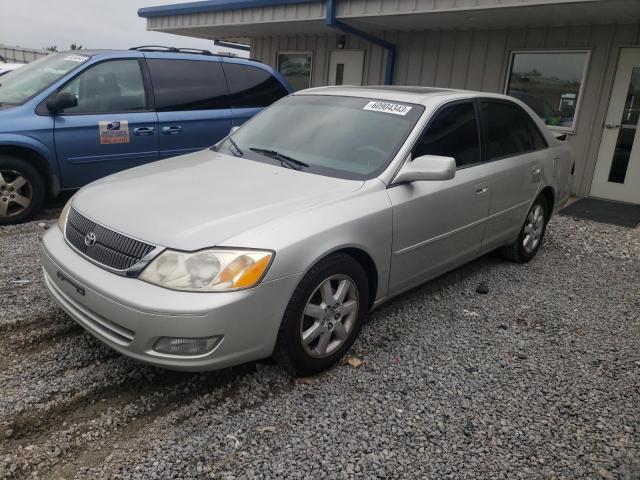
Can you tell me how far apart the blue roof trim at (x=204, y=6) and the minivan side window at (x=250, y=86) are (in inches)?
105

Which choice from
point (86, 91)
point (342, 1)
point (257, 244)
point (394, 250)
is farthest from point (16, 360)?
point (342, 1)

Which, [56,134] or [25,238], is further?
[56,134]

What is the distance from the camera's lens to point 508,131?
4.68m

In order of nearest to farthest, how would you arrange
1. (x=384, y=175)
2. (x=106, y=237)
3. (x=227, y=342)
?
1. (x=227, y=342)
2. (x=106, y=237)
3. (x=384, y=175)

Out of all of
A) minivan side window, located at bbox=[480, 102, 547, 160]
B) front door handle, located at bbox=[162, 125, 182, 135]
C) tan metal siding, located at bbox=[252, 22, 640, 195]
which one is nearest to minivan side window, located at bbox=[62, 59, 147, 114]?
front door handle, located at bbox=[162, 125, 182, 135]

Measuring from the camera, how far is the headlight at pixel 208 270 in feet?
8.27

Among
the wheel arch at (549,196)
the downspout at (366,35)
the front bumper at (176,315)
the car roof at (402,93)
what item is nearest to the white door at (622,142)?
the wheel arch at (549,196)

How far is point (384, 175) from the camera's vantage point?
3.35 metres

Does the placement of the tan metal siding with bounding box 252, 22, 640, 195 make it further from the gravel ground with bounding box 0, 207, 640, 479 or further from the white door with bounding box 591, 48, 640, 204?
the gravel ground with bounding box 0, 207, 640, 479

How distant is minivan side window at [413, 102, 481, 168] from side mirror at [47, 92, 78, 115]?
3663mm

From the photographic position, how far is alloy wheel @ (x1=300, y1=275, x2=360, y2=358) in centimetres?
292

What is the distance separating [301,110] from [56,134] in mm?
2842

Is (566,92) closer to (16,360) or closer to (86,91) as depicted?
(86,91)

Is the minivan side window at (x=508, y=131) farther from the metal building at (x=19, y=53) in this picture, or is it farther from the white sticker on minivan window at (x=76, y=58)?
the metal building at (x=19, y=53)
